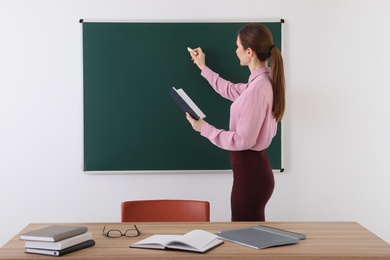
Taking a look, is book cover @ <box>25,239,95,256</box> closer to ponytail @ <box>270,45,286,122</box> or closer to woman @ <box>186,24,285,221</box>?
woman @ <box>186,24,285,221</box>

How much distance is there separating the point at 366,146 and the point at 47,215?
2.54 meters

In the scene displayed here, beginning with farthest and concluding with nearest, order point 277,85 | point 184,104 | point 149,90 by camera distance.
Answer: point 149,90 < point 184,104 < point 277,85

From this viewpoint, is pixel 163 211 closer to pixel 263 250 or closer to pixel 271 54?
pixel 263 250

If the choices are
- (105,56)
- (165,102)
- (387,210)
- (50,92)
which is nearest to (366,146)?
(387,210)

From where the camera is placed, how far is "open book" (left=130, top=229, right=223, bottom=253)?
2.04 m

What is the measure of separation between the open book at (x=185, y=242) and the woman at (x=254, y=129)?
0.90m

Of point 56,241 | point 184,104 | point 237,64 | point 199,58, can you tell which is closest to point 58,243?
point 56,241

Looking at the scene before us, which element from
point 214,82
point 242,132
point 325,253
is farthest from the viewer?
point 214,82

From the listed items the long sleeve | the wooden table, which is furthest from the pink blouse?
the wooden table

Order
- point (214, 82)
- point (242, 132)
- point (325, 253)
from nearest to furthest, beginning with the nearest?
1. point (325, 253)
2. point (242, 132)
3. point (214, 82)

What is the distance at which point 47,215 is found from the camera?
12.9 ft

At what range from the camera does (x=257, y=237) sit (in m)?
2.20

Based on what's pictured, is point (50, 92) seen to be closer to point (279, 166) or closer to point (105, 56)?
point (105, 56)

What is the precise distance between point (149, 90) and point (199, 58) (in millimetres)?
457
